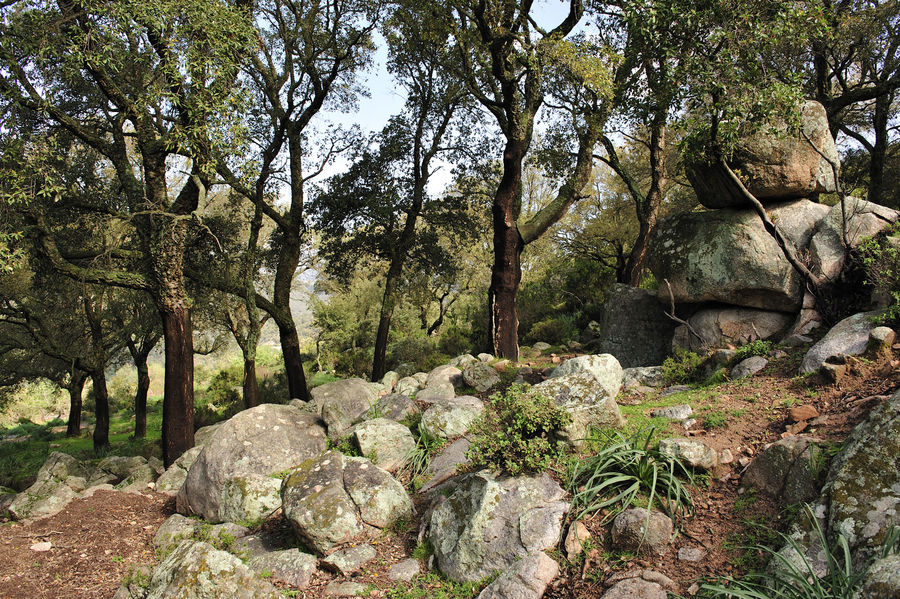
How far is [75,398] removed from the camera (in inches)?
835

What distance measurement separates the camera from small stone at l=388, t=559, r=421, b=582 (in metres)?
6.02

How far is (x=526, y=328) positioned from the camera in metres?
21.1

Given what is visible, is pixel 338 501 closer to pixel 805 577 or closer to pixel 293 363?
pixel 805 577

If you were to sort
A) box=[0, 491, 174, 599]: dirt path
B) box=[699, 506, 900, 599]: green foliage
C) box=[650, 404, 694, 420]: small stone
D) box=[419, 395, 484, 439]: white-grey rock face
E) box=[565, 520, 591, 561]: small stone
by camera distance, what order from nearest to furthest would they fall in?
box=[699, 506, 900, 599]: green foliage → box=[565, 520, 591, 561]: small stone → box=[0, 491, 174, 599]: dirt path → box=[650, 404, 694, 420]: small stone → box=[419, 395, 484, 439]: white-grey rock face

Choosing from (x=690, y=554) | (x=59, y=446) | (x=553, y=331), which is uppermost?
(x=553, y=331)

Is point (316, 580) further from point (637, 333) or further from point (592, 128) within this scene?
point (592, 128)

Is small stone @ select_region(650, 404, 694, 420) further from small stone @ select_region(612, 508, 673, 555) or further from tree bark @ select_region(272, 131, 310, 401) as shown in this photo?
tree bark @ select_region(272, 131, 310, 401)

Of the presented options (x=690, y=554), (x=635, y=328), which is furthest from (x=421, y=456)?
(x=635, y=328)

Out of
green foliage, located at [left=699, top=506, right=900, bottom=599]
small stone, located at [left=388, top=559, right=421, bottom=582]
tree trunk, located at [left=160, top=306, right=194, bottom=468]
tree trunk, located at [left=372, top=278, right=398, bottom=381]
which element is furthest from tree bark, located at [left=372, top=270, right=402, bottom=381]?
green foliage, located at [left=699, top=506, right=900, bottom=599]

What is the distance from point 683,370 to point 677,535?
226 inches

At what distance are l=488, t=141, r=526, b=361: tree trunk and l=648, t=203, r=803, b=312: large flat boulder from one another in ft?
11.0

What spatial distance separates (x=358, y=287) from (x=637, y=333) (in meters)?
17.6

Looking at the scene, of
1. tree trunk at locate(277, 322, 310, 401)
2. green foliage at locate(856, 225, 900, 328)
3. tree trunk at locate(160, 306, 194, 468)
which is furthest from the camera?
tree trunk at locate(277, 322, 310, 401)

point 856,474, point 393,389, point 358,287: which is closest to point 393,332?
point 358,287
